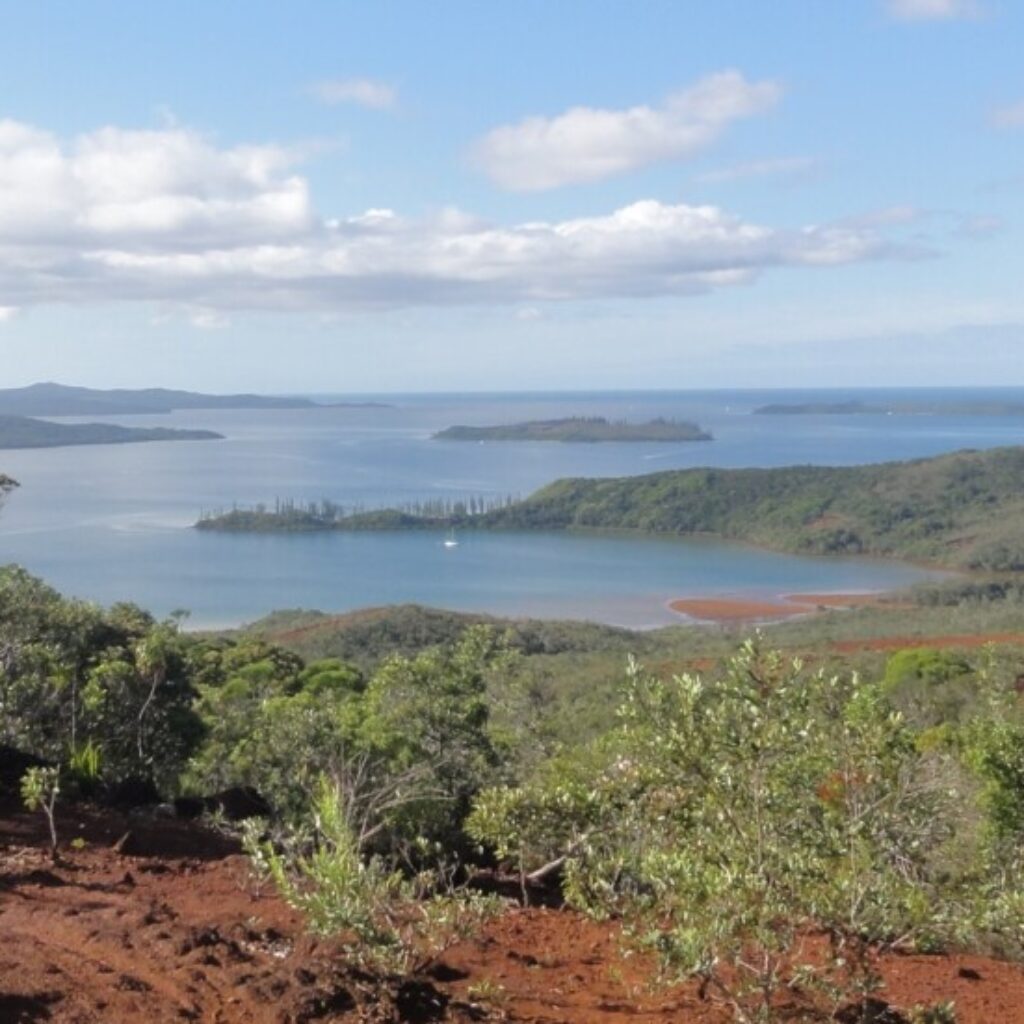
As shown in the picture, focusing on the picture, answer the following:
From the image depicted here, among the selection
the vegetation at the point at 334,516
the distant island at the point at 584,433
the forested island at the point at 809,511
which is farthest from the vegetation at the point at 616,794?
the distant island at the point at 584,433

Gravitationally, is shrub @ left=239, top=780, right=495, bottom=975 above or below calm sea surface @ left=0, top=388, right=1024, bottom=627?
above

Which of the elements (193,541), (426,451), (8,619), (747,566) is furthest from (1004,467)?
(426,451)

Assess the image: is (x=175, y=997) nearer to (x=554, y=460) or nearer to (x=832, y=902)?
(x=832, y=902)

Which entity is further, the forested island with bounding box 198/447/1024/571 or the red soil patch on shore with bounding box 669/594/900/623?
the forested island with bounding box 198/447/1024/571

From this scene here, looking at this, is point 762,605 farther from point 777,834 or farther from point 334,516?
point 777,834

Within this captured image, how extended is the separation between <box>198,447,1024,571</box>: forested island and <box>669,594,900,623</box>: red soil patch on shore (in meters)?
11.9

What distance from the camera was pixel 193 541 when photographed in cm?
7638

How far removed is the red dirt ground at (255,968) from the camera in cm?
499

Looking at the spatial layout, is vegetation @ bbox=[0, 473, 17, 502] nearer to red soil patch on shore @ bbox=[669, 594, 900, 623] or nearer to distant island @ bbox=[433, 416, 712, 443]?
red soil patch on shore @ bbox=[669, 594, 900, 623]

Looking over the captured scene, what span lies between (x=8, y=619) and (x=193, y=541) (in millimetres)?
67318

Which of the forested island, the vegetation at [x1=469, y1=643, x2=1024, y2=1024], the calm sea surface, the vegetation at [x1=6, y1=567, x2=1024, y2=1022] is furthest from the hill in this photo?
the vegetation at [x1=469, y1=643, x2=1024, y2=1024]

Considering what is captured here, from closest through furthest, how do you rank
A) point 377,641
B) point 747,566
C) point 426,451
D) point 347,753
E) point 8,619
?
point 347,753 → point 8,619 → point 377,641 → point 747,566 → point 426,451

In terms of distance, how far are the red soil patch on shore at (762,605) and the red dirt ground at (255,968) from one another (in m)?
43.7

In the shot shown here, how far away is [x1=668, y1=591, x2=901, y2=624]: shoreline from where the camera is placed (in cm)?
5159
